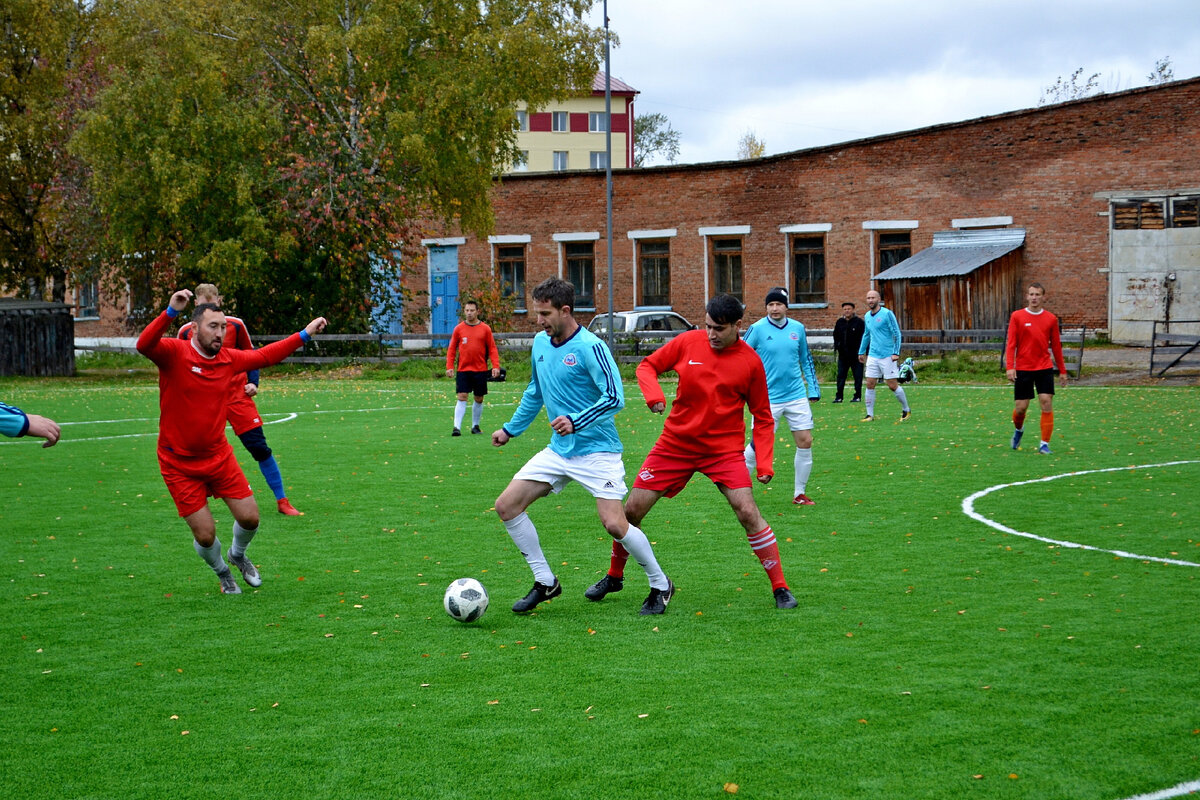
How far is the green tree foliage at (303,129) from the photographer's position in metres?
35.1

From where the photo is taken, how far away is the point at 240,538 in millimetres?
8367

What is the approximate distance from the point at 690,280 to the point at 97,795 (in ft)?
135

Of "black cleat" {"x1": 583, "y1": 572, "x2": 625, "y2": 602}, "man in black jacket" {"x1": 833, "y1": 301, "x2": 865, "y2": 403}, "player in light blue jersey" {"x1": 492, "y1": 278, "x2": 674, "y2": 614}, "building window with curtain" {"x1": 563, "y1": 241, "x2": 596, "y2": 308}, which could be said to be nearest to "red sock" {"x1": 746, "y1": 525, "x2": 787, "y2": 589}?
"player in light blue jersey" {"x1": 492, "y1": 278, "x2": 674, "y2": 614}

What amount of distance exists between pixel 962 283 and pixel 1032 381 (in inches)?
902

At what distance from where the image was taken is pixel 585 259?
46.9m

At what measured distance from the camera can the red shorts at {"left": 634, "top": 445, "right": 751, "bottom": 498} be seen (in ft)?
24.9

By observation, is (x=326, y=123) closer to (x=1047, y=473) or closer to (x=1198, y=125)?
(x=1198, y=125)

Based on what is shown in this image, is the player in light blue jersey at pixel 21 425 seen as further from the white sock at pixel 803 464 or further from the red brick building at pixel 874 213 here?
the red brick building at pixel 874 213

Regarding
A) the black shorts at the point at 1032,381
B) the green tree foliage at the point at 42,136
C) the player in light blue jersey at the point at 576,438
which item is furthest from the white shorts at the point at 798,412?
the green tree foliage at the point at 42,136

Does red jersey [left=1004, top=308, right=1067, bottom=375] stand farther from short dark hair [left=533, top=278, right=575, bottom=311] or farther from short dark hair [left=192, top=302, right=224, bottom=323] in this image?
short dark hair [left=192, top=302, right=224, bottom=323]

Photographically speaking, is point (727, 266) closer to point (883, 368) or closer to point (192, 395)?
point (883, 368)

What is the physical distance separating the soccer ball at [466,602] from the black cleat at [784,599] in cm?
188

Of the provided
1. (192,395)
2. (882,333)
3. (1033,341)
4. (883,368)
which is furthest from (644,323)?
(192,395)

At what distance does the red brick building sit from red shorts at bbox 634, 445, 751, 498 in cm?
3263
